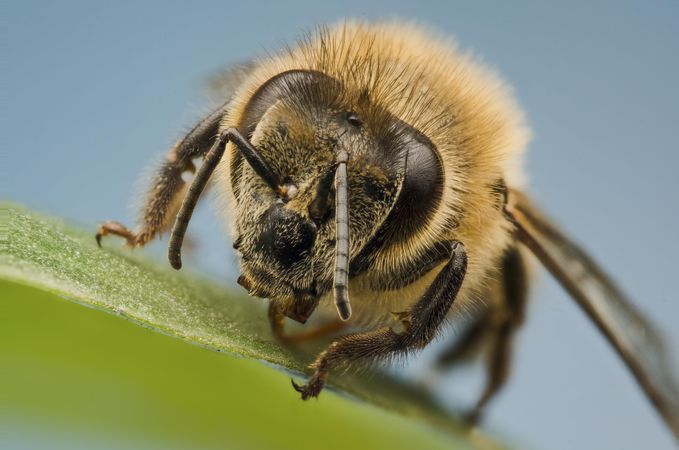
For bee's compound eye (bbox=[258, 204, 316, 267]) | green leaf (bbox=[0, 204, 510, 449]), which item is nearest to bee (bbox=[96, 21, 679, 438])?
bee's compound eye (bbox=[258, 204, 316, 267])

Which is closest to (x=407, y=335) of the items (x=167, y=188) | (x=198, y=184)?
(x=198, y=184)

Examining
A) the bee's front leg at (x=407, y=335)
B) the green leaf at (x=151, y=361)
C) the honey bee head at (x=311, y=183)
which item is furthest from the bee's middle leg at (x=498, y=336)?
the honey bee head at (x=311, y=183)

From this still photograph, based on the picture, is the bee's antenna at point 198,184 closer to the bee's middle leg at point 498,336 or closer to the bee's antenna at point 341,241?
the bee's antenna at point 341,241

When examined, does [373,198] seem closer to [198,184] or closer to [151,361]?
[198,184]

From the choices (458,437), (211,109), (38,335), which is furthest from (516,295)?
(38,335)

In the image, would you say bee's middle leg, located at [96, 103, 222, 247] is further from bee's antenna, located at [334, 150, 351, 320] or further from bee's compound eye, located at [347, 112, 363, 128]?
bee's antenna, located at [334, 150, 351, 320]

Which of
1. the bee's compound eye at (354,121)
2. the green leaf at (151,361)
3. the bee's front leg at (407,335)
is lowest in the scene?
the green leaf at (151,361)
